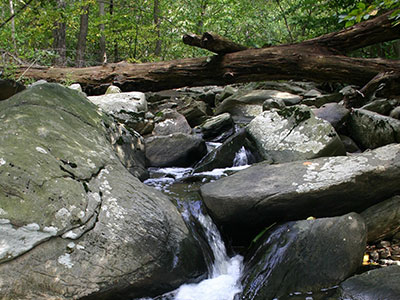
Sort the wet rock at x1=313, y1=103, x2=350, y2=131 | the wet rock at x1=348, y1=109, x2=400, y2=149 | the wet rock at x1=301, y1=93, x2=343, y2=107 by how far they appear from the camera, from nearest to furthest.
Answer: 1. the wet rock at x1=348, y1=109, x2=400, y2=149
2. the wet rock at x1=313, y1=103, x2=350, y2=131
3. the wet rock at x1=301, y1=93, x2=343, y2=107

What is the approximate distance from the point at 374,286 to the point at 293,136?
2774 mm

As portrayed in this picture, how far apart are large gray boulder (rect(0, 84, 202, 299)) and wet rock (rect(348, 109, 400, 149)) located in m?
3.52

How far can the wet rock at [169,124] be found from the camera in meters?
7.03

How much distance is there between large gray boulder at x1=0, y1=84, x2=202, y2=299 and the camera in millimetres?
2504

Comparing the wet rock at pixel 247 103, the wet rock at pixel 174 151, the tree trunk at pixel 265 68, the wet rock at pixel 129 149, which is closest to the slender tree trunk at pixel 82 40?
the tree trunk at pixel 265 68

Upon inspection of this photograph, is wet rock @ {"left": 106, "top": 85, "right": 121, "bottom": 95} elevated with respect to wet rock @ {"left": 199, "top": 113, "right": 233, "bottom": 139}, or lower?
elevated

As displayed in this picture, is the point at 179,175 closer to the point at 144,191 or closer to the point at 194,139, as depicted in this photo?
the point at 194,139

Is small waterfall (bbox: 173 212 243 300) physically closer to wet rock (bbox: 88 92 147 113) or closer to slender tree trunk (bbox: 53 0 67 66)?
wet rock (bbox: 88 92 147 113)

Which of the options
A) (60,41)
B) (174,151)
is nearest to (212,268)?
(174,151)

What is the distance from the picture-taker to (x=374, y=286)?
2.65 m

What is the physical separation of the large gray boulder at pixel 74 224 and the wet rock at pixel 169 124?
3.26m

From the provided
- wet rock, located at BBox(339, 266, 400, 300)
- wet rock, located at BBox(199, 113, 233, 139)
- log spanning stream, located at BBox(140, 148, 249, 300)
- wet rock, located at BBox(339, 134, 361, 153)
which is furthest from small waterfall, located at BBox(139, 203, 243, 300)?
wet rock, located at BBox(199, 113, 233, 139)

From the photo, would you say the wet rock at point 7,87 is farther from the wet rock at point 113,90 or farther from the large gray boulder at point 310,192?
the large gray boulder at point 310,192

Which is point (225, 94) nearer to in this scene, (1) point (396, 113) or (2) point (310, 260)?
(1) point (396, 113)
